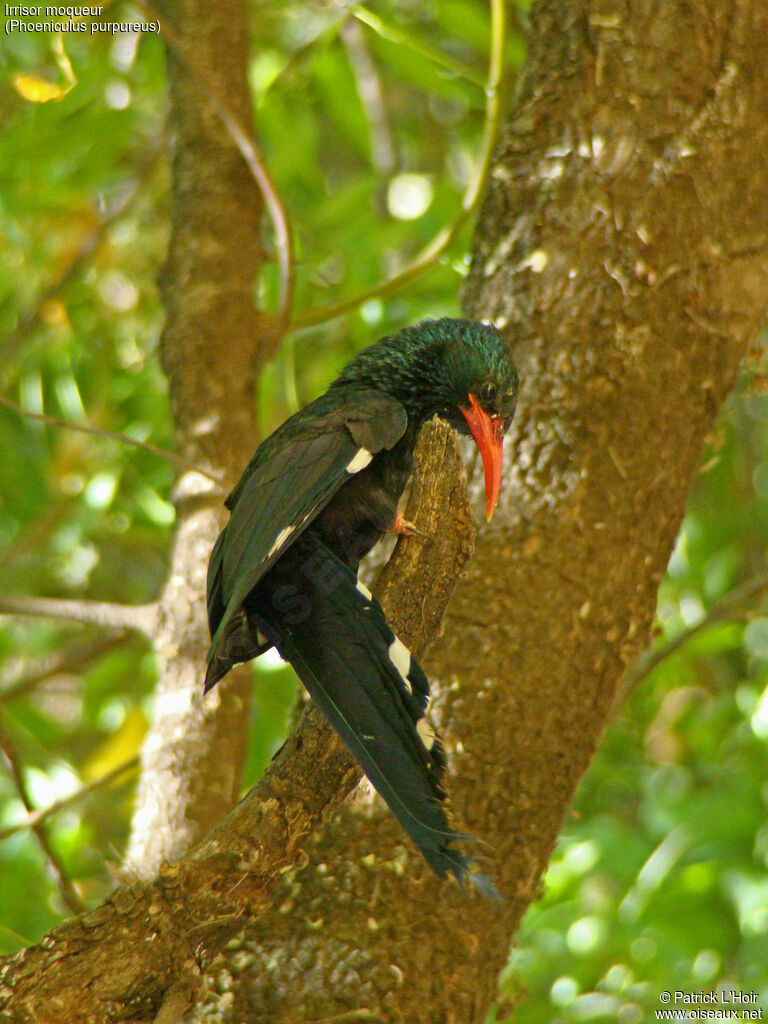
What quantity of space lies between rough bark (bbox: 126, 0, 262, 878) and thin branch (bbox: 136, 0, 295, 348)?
86mm

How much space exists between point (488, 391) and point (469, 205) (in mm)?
952

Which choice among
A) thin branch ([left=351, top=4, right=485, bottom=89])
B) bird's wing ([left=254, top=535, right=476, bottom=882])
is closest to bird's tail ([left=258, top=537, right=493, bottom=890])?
bird's wing ([left=254, top=535, right=476, bottom=882])

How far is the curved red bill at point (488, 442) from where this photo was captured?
84.0 inches

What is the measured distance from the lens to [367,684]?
1584 mm

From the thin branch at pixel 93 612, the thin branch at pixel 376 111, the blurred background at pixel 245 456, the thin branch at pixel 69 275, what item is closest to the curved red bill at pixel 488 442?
the blurred background at pixel 245 456

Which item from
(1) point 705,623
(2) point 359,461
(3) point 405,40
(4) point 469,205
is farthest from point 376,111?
(2) point 359,461

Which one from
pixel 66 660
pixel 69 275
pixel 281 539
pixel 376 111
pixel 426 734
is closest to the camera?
pixel 426 734

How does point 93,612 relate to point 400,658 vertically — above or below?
below

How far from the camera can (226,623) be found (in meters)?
1.72

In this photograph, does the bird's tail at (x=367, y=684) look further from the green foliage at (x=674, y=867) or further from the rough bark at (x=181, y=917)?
the green foliage at (x=674, y=867)

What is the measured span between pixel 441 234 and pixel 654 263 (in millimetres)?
976

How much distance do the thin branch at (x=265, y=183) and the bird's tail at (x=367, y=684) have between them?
113cm

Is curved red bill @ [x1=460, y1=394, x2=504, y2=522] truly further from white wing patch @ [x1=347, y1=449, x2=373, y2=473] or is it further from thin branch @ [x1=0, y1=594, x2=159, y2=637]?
thin branch @ [x1=0, y1=594, x2=159, y2=637]

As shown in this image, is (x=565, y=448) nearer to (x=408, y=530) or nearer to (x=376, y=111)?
(x=408, y=530)
